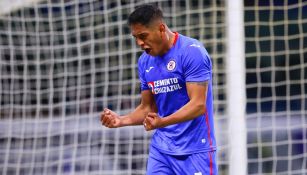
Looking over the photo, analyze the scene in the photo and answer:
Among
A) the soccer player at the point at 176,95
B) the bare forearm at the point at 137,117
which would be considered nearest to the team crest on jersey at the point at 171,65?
the soccer player at the point at 176,95

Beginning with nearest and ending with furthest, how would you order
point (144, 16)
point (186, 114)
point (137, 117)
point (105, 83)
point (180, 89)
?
point (186, 114) < point (144, 16) < point (180, 89) < point (137, 117) < point (105, 83)

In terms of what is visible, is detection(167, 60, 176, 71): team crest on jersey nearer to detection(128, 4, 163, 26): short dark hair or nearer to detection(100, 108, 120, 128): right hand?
detection(128, 4, 163, 26): short dark hair

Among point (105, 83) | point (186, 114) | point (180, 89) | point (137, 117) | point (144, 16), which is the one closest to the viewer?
point (186, 114)

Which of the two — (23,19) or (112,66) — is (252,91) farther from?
(23,19)

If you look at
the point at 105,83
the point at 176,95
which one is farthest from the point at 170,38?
the point at 105,83

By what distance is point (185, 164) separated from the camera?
16.3 ft

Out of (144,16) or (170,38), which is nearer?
(144,16)

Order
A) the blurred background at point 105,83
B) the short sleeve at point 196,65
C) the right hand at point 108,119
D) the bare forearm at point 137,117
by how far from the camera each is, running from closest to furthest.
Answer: the short sleeve at point 196,65 < the right hand at point 108,119 < the bare forearm at point 137,117 < the blurred background at point 105,83

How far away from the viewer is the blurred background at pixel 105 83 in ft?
26.3

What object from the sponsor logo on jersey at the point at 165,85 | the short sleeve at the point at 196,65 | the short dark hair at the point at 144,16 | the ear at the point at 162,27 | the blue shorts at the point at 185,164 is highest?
the short dark hair at the point at 144,16

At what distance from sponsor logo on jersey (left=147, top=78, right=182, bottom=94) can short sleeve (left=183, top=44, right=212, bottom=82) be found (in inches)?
4.4

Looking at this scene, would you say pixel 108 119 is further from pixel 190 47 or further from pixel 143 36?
pixel 190 47

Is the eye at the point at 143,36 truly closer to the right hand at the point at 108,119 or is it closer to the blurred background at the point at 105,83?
the right hand at the point at 108,119

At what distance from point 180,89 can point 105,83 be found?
137 inches
